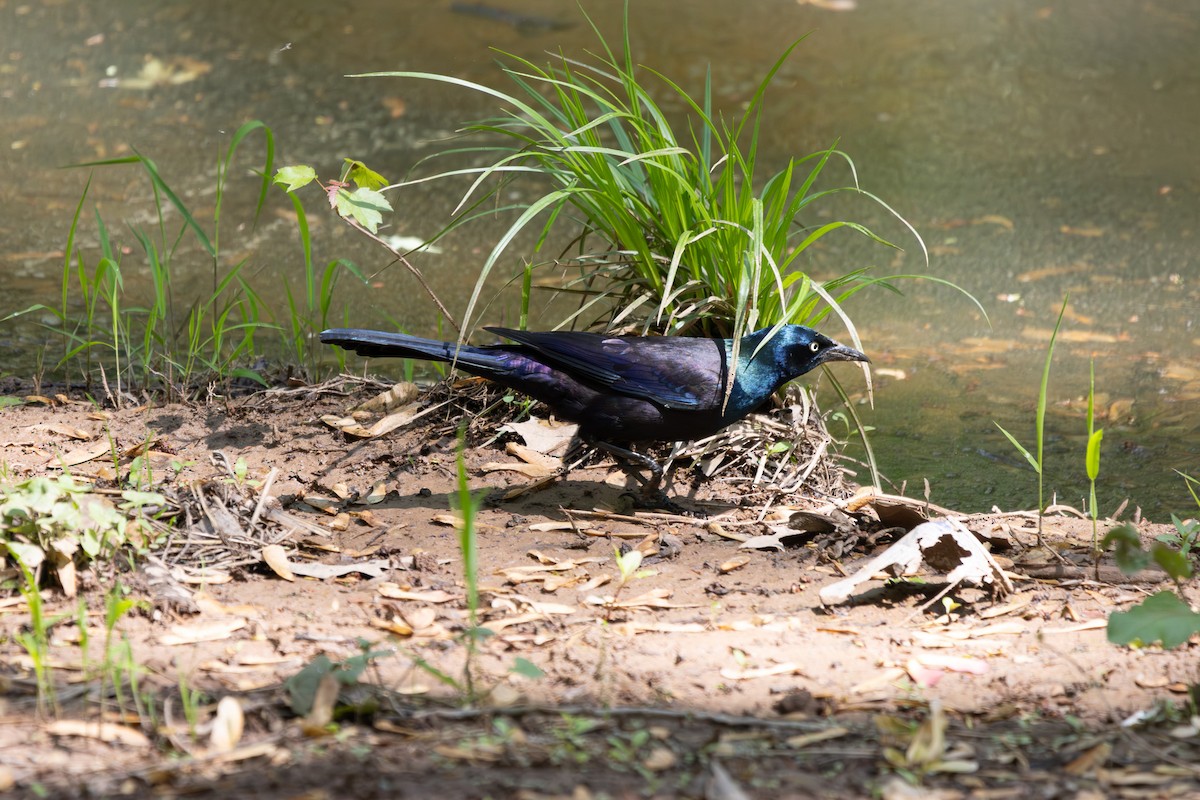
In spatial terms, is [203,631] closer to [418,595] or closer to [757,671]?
[418,595]

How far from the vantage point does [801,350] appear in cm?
357

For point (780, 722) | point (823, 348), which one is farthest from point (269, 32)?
point (780, 722)

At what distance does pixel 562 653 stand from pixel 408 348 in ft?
4.32

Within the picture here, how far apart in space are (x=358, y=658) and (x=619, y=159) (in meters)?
2.70

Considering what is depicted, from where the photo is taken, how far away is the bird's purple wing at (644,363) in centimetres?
345

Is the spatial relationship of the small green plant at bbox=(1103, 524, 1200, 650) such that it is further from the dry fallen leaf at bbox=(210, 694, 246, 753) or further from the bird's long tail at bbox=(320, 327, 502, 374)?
the bird's long tail at bbox=(320, 327, 502, 374)

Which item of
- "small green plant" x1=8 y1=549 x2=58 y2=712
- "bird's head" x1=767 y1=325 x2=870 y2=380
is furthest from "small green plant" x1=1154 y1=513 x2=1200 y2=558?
"small green plant" x1=8 y1=549 x2=58 y2=712

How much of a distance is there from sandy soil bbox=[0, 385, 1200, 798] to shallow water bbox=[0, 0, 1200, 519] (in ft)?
2.89

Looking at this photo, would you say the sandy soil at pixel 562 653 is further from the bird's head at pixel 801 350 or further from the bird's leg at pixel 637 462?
the bird's head at pixel 801 350

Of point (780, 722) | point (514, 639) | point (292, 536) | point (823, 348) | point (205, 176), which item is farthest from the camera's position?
point (205, 176)

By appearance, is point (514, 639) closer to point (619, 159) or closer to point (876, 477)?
point (876, 477)

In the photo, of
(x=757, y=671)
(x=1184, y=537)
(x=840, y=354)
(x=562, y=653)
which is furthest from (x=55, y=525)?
(x=1184, y=537)

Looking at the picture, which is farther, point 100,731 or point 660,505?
point 660,505

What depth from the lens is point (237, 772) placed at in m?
1.87
